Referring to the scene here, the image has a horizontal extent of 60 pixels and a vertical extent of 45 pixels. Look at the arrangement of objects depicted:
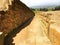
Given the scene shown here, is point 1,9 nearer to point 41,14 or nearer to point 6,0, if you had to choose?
point 6,0

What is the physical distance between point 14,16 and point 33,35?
36 cm

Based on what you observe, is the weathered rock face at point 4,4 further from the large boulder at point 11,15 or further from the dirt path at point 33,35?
the dirt path at point 33,35

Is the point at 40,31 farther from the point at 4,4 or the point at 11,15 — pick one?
the point at 4,4

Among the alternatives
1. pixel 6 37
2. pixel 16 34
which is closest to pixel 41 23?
pixel 16 34

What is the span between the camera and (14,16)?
2.55 m

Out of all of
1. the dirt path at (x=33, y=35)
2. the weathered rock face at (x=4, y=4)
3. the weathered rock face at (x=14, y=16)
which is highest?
the weathered rock face at (x=4, y=4)

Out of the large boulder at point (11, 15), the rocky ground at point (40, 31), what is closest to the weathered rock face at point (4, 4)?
the large boulder at point (11, 15)

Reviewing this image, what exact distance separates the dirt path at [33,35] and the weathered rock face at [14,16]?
4.9 inches

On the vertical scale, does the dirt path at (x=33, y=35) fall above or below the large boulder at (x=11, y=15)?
below

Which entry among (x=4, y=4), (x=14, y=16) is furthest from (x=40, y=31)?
(x=4, y=4)

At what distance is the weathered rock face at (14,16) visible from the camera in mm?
2414

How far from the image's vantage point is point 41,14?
296 cm

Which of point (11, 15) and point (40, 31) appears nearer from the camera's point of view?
point (11, 15)

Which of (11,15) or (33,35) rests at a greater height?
(11,15)
